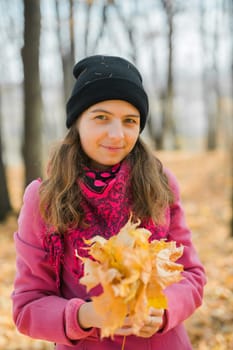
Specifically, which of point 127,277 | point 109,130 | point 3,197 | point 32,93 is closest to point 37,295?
point 127,277

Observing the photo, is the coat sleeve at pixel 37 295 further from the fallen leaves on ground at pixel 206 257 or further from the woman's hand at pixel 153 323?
the fallen leaves on ground at pixel 206 257

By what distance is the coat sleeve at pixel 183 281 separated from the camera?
1.69 metres

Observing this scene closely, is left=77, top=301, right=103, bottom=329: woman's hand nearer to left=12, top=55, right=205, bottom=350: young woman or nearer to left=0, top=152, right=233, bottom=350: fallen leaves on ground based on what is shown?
left=12, top=55, right=205, bottom=350: young woman

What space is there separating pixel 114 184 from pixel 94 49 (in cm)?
1022

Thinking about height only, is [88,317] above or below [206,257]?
above

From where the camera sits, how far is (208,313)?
14.2 ft

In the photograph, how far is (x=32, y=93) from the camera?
22.3ft

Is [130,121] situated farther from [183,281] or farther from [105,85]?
[183,281]

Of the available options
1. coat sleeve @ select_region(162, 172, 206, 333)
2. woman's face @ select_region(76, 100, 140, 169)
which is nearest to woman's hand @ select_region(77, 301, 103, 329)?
coat sleeve @ select_region(162, 172, 206, 333)

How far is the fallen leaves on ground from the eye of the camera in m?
3.89

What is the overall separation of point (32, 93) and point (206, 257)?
3.73m

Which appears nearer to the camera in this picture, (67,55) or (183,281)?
(183,281)

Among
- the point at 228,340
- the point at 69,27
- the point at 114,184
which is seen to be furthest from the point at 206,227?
the point at 114,184

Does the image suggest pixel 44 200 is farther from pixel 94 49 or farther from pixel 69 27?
pixel 94 49
